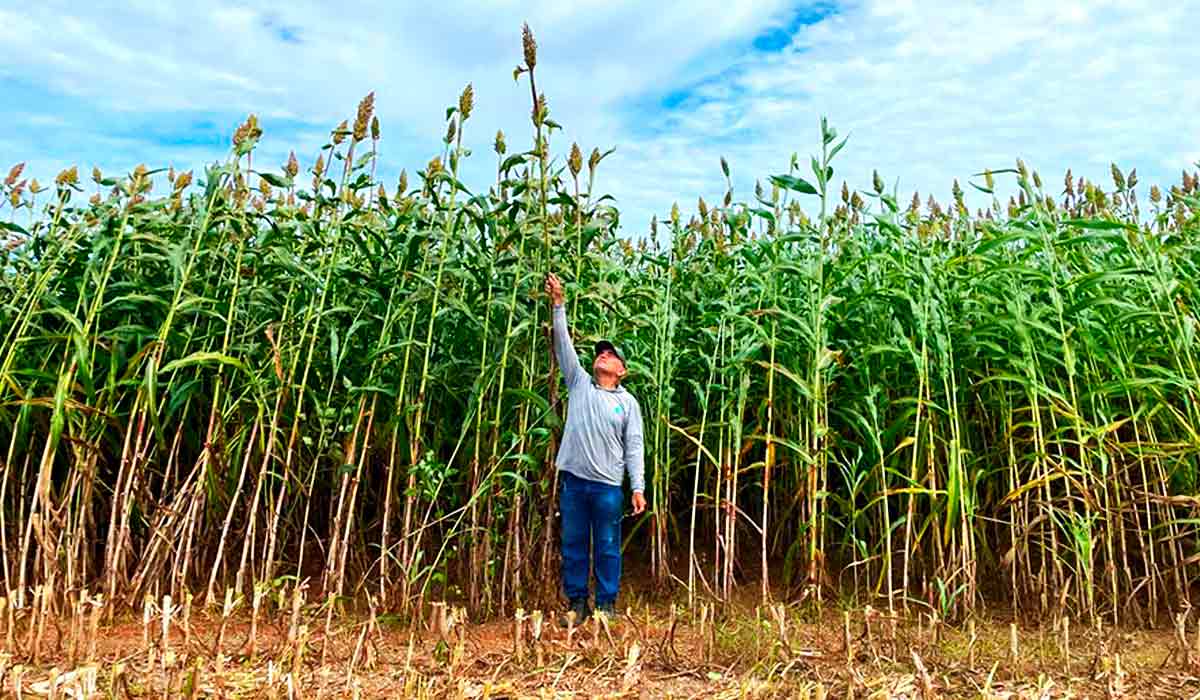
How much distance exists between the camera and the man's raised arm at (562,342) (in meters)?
4.16

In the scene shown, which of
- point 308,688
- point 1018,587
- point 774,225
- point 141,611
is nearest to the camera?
point 308,688

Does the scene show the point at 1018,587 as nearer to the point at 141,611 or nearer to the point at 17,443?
the point at 141,611

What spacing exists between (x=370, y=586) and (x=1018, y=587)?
3.40 meters

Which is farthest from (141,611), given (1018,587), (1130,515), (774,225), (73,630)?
(1130,515)

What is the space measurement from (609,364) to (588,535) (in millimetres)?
870

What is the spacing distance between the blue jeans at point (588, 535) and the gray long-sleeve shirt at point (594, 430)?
0.30 ft

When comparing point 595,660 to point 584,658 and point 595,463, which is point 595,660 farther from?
point 595,463

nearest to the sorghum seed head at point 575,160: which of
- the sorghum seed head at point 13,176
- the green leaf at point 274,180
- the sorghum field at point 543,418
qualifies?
the sorghum field at point 543,418

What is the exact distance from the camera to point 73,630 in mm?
3416

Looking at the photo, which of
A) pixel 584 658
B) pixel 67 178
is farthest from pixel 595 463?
pixel 67 178

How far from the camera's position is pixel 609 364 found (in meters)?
4.29

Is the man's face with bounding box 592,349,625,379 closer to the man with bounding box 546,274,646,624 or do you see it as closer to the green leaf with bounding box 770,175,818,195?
the man with bounding box 546,274,646,624

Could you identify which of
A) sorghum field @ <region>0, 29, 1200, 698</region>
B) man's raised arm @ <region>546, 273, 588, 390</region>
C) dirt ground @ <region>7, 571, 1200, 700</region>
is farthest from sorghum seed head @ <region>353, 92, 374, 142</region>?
dirt ground @ <region>7, 571, 1200, 700</region>

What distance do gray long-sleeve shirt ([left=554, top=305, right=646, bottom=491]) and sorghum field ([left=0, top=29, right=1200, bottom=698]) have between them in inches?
7.7
